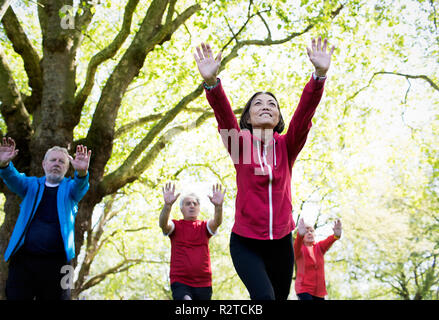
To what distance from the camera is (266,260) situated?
305cm

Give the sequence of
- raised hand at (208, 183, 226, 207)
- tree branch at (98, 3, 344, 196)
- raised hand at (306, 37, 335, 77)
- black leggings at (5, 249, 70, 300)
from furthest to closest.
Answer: tree branch at (98, 3, 344, 196), raised hand at (208, 183, 226, 207), black leggings at (5, 249, 70, 300), raised hand at (306, 37, 335, 77)

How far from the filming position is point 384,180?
22156 millimetres

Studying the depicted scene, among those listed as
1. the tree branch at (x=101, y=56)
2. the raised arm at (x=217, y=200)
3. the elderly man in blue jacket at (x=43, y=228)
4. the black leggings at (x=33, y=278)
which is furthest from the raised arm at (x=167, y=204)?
the tree branch at (x=101, y=56)

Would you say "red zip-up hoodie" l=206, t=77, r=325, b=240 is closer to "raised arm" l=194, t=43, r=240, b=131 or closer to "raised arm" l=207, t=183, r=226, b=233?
"raised arm" l=194, t=43, r=240, b=131

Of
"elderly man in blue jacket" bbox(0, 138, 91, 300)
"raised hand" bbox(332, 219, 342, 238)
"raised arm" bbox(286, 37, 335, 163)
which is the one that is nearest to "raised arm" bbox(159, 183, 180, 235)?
"elderly man in blue jacket" bbox(0, 138, 91, 300)

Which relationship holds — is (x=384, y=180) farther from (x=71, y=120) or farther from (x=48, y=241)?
(x=48, y=241)

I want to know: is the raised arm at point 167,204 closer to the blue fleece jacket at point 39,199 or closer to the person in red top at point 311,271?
the blue fleece jacket at point 39,199

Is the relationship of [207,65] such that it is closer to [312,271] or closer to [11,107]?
[312,271]

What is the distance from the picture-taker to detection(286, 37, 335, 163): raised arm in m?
3.10

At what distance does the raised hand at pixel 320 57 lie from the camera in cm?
308

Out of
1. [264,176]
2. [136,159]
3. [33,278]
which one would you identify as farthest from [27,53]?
[264,176]
